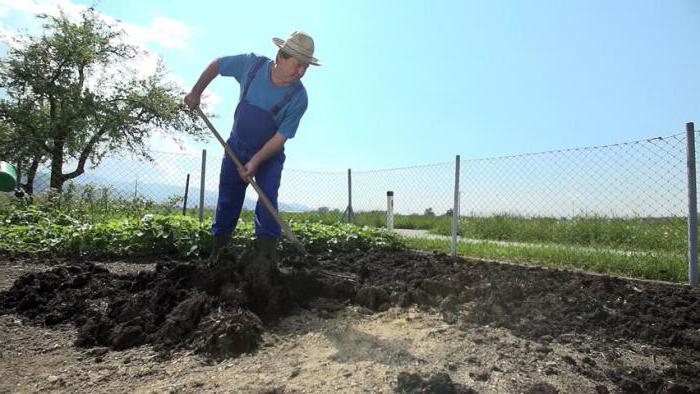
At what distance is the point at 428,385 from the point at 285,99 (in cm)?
246

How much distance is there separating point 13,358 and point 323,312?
5.55ft

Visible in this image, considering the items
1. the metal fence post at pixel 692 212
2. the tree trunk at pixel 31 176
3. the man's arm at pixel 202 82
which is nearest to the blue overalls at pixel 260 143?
the man's arm at pixel 202 82

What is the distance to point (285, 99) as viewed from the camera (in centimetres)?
375

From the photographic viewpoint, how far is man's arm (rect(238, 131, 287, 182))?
11.8 ft

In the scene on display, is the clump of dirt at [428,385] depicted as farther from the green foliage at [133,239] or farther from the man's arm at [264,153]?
the green foliage at [133,239]

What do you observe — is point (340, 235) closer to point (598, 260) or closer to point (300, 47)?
point (598, 260)

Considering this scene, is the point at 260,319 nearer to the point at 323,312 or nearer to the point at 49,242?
the point at 323,312

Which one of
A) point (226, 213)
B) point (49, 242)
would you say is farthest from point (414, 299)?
point (49, 242)

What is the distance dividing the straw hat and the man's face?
46 millimetres

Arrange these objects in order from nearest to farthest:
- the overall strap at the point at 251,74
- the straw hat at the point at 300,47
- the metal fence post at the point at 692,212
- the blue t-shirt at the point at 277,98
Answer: the straw hat at the point at 300,47 → the blue t-shirt at the point at 277,98 → the overall strap at the point at 251,74 → the metal fence post at the point at 692,212

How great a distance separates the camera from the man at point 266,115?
362cm

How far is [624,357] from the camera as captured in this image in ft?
8.21

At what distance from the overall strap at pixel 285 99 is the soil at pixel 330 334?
3.79 feet

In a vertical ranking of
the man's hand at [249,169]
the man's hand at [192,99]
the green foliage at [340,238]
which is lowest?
the green foliage at [340,238]
